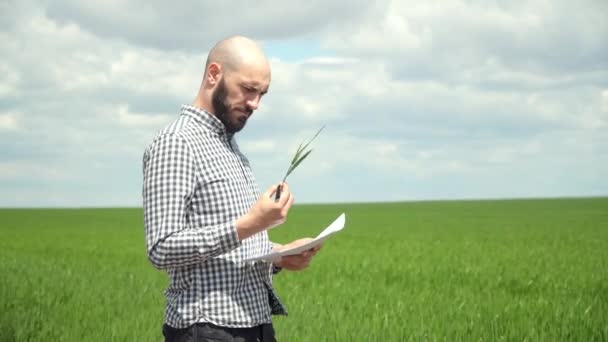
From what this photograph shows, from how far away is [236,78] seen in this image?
3006mm

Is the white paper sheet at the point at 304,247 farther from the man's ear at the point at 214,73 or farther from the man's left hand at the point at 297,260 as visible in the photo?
the man's ear at the point at 214,73

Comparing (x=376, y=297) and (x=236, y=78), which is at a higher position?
(x=236, y=78)

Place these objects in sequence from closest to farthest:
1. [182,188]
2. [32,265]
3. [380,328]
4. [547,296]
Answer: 1. [182,188]
2. [380,328]
3. [547,296]
4. [32,265]

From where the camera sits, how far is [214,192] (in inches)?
118

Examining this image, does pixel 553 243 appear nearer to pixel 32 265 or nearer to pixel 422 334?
pixel 32 265

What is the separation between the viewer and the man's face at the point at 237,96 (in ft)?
9.86

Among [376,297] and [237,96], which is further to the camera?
[376,297]

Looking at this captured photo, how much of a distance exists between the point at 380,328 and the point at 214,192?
528 centimetres

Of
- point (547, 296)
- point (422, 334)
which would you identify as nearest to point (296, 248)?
point (422, 334)

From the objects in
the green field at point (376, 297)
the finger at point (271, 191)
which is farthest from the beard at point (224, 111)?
the green field at point (376, 297)

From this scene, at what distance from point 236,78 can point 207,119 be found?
23cm

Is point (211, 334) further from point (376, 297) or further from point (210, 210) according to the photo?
point (376, 297)

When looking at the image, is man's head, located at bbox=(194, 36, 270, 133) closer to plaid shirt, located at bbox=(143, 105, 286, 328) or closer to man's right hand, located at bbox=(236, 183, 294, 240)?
plaid shirt, located at bbox=(143, 105, 286, 328)

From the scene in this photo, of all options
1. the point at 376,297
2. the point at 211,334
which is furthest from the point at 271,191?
the point at 376,297
